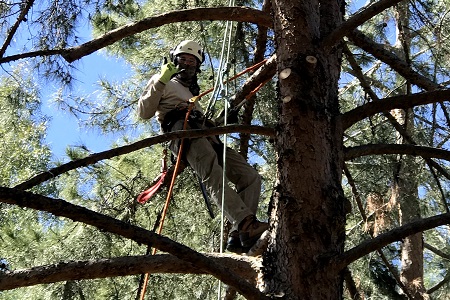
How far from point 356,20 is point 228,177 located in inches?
56.7

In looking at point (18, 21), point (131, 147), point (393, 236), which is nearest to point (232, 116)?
point (18, 21)

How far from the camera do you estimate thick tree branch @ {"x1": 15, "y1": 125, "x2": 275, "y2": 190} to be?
240cm

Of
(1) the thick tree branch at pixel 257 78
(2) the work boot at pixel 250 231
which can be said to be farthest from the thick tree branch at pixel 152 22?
(2) the work boot at pixel 250 231

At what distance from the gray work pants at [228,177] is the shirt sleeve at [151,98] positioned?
15 cm

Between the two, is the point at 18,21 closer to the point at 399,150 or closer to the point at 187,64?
the point at 187,64

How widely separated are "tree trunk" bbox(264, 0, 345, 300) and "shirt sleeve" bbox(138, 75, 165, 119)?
3.24ft

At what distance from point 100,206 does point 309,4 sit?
251 cm

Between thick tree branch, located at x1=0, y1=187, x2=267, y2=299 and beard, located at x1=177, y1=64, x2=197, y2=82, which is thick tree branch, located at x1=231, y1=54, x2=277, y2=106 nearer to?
beard, located at x1=177, y1=64, x2=197, y2=82

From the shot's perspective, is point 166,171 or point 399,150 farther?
point 166,171

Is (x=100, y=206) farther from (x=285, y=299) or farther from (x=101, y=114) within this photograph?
(x=285, y=299)

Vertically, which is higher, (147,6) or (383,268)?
(147,6)

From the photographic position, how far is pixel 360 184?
523cm

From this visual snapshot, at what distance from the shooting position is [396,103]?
252cm

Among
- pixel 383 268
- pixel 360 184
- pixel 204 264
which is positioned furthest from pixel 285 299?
pixel 383 268
